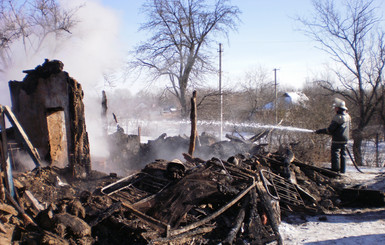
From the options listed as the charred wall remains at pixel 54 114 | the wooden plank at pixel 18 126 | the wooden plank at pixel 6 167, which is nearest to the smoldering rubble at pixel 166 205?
the wooden plank at pixel 6 167

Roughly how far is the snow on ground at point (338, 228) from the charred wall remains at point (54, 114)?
16.5 feet

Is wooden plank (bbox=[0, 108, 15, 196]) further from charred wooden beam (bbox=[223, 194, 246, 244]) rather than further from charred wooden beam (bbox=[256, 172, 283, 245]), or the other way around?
charred wooden beam (bbox=[256, 172, 283, 245])

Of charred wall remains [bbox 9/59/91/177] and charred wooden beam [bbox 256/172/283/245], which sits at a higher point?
charred wall remains [bbox 9/59/91/177]

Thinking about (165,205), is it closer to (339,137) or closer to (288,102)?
(339,137)

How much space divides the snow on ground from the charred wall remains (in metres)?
5.03

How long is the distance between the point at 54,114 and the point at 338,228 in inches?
300

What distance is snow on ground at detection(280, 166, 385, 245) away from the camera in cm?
445

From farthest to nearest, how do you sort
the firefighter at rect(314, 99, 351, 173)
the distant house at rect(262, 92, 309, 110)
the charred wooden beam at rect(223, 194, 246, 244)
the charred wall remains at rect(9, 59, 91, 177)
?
the distant house at rect(262, 92, 309, 110) → the firefighter at rect(314, 99, 351, 173) → the charred wall remains at rect(9, 59, 91, 177) → the charred wooden beam at rect(223, 194, 246, 244)

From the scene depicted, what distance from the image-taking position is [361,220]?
531 centimetres

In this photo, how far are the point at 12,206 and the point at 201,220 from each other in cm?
271

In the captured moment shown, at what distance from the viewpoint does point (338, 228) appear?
4.96 m

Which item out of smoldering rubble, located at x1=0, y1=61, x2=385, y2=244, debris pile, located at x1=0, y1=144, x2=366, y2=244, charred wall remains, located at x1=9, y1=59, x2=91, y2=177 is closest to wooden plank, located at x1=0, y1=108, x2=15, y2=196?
smoldering rubble, located at x1=0, y1=61, x2=385, y2=244

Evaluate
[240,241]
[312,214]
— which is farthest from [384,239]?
[240,241]

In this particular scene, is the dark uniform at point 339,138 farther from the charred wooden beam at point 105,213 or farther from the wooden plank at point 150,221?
the charred wooden beam at point 105,213
